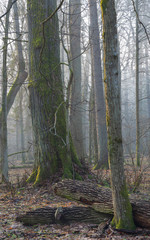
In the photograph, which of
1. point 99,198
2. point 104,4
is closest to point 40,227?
point 99,198

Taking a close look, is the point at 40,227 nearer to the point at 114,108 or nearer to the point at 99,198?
the point at 99,198

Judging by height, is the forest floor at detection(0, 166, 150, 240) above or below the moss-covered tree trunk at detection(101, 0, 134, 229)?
below

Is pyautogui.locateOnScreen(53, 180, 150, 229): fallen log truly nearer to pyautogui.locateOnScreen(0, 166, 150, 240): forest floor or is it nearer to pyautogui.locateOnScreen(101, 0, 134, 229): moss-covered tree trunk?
pyautogui.locateOnScreen(0, 166, 150, 240): forest floor

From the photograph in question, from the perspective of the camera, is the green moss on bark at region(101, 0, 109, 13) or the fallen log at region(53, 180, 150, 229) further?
the fallen log at region(53, 180, 150, 229)

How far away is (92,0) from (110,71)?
9.89 metres

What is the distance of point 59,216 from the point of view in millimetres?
Answer: 4250

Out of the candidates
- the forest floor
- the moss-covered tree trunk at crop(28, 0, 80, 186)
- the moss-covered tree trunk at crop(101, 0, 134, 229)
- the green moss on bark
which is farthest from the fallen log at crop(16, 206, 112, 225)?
the green moss on bark

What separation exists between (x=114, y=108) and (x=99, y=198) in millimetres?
1890

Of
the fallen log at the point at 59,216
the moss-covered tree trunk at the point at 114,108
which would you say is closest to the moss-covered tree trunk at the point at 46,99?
the fallen log at the point at 59,216

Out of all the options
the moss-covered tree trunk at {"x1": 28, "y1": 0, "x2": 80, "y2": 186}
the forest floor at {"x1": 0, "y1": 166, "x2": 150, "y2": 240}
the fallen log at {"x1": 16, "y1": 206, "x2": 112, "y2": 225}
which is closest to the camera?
the forest floor at {"x1": 0, "y1": 166, "x2": 150, "y2": 240}

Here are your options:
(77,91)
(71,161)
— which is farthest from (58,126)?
(77,91)

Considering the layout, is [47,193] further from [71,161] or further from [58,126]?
[58,126]

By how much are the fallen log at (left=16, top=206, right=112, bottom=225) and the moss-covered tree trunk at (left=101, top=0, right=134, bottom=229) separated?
35.2 inches

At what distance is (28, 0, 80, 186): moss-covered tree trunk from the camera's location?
21.5 ft
